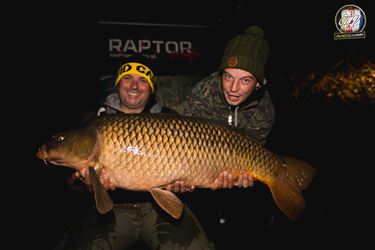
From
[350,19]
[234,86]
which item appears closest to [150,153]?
[234,86]

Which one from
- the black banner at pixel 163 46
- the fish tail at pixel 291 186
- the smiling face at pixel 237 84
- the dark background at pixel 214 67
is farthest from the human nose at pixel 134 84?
the black banner at pixel 163 46

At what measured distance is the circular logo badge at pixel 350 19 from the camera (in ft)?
11.7

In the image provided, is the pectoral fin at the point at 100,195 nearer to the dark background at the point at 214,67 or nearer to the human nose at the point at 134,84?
the human nose at the point at 134,84

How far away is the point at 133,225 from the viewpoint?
1.34 meters

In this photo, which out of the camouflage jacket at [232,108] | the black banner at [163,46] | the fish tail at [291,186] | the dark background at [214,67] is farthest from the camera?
the black banner at [163,46]

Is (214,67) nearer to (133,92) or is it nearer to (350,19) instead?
(350,19)

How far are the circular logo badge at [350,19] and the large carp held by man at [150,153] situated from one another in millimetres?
3374

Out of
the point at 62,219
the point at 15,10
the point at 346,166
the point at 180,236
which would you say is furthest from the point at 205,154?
the point at 15,10

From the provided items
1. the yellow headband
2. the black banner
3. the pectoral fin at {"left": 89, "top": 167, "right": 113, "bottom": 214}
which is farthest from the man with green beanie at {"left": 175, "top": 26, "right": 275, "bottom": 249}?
the black banner

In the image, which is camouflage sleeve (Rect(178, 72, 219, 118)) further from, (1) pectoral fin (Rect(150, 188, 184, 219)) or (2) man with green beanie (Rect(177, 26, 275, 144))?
(1) pectoral fin (Rect(150, 188, 184, 219))

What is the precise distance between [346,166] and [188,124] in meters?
2.90

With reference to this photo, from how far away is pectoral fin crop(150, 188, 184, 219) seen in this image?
1.14 meters

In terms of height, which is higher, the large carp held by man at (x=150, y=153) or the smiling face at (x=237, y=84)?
the smiling face at (x=237, y=84)

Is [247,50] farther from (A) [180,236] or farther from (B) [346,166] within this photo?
(B) [346,166]
